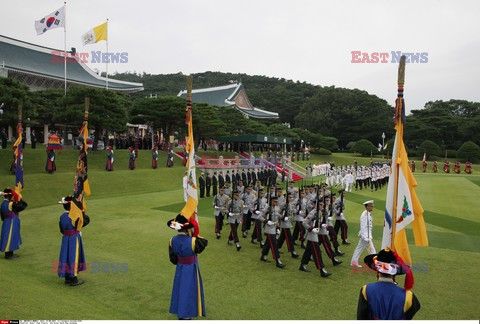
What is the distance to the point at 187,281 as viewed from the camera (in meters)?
5.83

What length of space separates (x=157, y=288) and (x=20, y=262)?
4.14 m

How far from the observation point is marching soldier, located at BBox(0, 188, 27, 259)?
9141mm

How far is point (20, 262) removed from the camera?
8.98 meters

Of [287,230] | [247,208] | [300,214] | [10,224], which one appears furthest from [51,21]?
[287,230]

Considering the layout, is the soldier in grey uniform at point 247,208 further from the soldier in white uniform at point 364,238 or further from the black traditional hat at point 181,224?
the black traditional hat at point 181,224

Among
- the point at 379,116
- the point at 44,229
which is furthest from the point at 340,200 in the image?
the point at 379,116

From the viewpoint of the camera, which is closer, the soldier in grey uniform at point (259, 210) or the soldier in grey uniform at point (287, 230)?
the soldier in grey uniform at point (287, 230)

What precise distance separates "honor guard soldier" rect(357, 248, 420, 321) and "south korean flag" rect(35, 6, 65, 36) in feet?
92.6

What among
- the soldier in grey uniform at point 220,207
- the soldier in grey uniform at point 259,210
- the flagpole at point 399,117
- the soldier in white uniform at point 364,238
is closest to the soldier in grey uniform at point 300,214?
the soldier in grey uniform at point 259,210

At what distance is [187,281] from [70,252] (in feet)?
11.2

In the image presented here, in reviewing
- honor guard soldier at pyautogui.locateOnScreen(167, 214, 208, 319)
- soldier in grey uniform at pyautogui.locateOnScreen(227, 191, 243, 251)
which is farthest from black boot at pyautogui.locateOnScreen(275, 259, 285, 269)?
honor guard soldier at pyautogui.locateOnScreen(167, 214, 208, 319)

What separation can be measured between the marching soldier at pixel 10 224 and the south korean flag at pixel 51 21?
20.3 m

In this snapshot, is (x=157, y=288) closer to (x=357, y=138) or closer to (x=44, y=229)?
(x=44, y=229)

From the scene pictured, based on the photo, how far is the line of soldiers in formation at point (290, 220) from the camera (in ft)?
29.3
